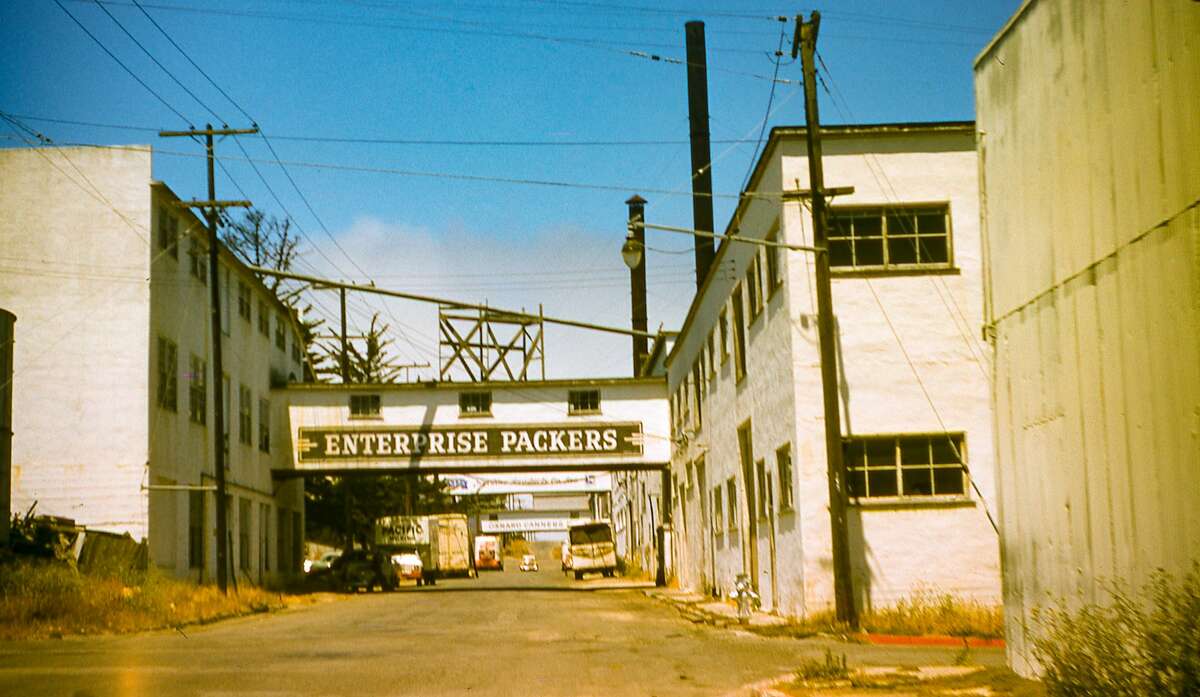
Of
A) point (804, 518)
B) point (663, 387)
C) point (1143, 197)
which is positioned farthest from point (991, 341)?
point (663, 387)

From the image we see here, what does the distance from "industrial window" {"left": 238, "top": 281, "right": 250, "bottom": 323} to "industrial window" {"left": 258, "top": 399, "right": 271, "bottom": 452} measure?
3.03 m

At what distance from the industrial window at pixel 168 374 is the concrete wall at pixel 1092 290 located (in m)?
23.9

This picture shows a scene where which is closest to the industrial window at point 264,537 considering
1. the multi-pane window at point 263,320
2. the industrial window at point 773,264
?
the multi-pane window at point 263,320

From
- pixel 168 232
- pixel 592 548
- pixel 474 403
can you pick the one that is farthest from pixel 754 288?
pixel 592 548

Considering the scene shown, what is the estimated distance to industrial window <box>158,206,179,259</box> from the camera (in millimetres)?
31891

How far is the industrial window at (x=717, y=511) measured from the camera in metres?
32.7

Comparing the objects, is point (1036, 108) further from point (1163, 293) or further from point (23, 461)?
point (23, 461)

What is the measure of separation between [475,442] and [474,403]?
1.38m

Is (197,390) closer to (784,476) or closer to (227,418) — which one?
(227,418)

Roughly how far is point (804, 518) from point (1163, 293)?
495 inches

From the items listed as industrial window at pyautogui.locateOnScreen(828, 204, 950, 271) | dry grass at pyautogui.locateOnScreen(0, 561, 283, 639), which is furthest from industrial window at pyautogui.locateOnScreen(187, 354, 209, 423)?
industrial window at pyautogui.locateOnScreen(828, 204, 950, 271)

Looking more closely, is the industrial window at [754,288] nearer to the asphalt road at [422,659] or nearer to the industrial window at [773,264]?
the industrial window at [773,264]

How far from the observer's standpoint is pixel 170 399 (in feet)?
106

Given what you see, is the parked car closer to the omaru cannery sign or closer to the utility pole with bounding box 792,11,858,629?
the omaru cannery sign
